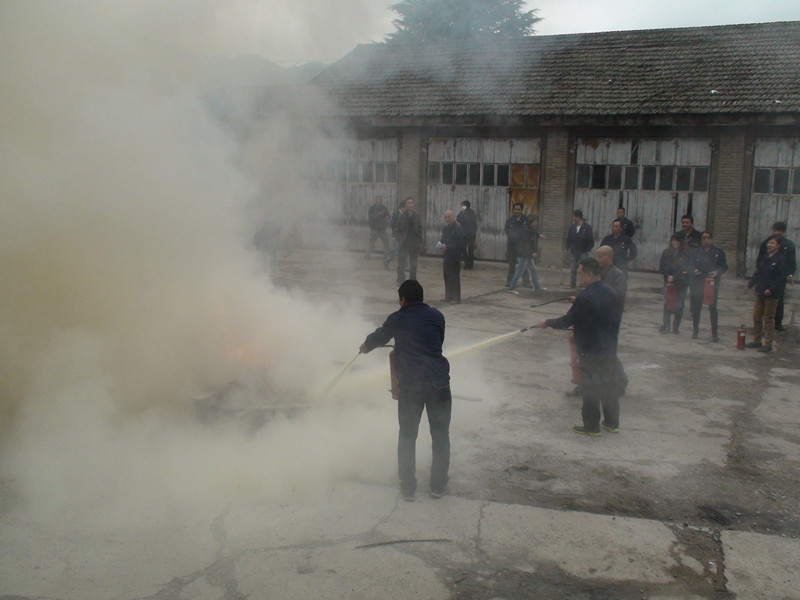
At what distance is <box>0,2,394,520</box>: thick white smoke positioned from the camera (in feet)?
18.0

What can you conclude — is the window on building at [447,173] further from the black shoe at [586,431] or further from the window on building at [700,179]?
the black shoe at [586,431]

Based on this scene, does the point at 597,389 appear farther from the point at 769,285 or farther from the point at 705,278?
the point at 705,278

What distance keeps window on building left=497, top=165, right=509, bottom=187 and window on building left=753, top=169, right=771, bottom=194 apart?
16.2ft

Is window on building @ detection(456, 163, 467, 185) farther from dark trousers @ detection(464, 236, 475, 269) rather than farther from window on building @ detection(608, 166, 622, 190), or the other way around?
window on building @ detection(608, 166, 622, 190)

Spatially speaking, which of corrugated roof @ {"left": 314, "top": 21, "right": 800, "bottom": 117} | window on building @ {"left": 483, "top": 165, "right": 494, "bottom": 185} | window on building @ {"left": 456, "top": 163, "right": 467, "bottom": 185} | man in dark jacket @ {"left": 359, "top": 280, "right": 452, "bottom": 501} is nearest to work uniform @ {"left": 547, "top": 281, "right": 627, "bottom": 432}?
man in dark jacket @ {"left": 359, "top": 280, "right": 452, "bottom": 501}

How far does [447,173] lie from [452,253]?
5899 millimetres

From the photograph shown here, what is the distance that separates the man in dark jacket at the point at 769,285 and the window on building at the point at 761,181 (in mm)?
5991

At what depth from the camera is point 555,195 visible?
51.2 feet

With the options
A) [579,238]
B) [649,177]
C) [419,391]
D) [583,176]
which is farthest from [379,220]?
[419,391]

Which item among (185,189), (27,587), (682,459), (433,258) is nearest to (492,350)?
(682,459)

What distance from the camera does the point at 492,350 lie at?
863 centimetres

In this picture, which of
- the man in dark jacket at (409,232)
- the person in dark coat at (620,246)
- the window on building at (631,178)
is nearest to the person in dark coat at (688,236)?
the person in dark coat at (620,246)

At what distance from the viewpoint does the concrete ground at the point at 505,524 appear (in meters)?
3.80

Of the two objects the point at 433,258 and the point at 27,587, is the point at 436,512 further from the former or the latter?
the point at 433,258
